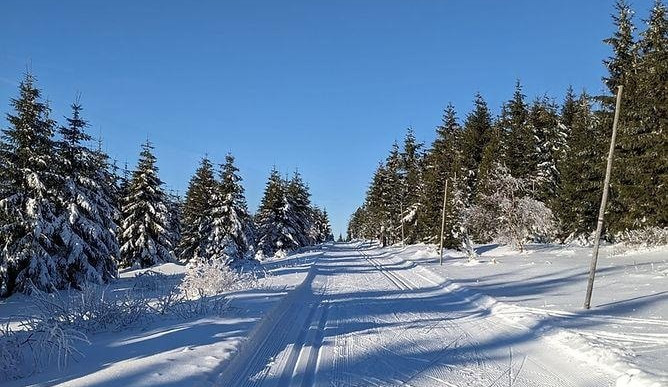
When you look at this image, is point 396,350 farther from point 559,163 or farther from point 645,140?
point 559,163

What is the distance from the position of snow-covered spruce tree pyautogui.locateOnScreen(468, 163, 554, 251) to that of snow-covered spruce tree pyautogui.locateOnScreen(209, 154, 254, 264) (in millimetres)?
17481

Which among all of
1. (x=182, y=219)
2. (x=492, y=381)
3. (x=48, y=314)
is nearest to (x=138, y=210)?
(x=182, y=219)

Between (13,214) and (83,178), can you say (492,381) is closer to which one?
(13,214)

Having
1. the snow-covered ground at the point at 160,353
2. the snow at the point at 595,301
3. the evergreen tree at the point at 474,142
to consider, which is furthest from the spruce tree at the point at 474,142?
the snow-covered ground at the point at 160,353

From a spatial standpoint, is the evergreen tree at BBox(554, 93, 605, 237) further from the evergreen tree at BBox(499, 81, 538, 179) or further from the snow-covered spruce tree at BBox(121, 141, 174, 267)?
the snow-covered spruce tree at BBox(121, 141, 174, 267)

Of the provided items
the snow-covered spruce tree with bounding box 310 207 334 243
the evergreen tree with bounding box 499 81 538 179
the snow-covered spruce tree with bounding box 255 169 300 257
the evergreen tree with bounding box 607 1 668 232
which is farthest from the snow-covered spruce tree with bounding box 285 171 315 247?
the evergreen tree with bounding box 607 1 668 232

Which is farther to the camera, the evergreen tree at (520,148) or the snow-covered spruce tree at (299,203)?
the snow-covered spruce tree at (299,203)

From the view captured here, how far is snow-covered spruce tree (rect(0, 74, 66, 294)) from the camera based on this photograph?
1862cm

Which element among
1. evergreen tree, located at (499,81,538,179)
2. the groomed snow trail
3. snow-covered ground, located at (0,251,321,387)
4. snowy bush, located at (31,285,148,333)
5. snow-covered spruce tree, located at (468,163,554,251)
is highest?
evergreen tree, located at (499,81,538,179)

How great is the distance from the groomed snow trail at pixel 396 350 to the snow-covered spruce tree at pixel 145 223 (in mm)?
23019

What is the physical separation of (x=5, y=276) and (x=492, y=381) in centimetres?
1910

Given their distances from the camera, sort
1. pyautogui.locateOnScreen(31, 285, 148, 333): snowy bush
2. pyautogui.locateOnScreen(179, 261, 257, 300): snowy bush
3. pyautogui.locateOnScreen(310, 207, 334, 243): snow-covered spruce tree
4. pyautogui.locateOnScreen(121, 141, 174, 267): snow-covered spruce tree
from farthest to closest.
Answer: pyautogui.locateOnScreen(310, 207, 334, 243): snow-covered spruce tree
pyautogui.locateOnScreen(121, 141, 174, 267): snow-covered spruce tree
pyautogui.locateOnScreen(179, 261, 257, 300): snowy bush
pyautogui.locateOnScreen(31, 285, 148, 333): snowy bush

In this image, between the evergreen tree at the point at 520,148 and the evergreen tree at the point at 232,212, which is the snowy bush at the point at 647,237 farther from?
the evergreen tree at the point at 232,212

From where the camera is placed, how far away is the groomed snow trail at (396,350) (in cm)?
622
